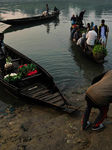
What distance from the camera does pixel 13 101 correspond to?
7.07 m

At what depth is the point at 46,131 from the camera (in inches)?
184

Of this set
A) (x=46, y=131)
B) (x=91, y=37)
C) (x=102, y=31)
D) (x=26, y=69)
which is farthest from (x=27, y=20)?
(x=46, y=131)

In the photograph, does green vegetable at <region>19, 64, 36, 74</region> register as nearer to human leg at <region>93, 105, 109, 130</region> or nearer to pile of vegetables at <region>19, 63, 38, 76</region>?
pile of vegetables at <region>19, 63, 38, 76</region>

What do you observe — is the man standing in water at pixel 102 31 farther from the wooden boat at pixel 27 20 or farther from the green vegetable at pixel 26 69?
the wooden boat at pixel 27 20

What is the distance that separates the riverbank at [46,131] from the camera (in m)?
3.88

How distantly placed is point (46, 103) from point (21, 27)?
21016 mm

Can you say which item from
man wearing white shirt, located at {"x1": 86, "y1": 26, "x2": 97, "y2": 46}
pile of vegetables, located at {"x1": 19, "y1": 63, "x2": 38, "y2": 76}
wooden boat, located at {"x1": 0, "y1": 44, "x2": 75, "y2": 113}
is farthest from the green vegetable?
man wearing white shirt, located at {"x1": 86, "y1": 26, "x2": 97, "y2": 46}

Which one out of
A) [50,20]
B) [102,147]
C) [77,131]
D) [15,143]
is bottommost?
[15,143]

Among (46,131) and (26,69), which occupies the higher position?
(26,69)

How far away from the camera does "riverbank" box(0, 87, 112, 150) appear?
12.7 ft

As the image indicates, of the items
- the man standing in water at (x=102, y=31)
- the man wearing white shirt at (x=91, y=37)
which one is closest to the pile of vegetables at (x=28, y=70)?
the man wearing white shirt at (x=91, y=37)

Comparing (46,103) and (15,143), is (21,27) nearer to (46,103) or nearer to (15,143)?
(46,103)

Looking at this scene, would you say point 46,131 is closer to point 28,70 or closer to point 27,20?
point 28,70

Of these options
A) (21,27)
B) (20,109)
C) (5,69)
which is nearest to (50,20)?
(21,27)
